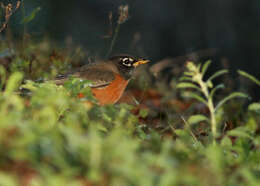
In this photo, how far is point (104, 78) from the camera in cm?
505

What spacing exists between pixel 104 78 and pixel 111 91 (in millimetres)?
170

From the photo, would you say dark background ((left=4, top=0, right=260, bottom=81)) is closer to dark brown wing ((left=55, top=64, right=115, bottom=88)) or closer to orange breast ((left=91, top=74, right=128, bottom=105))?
dark brown wing ((left=55, top=64, right=115, bottom=88))

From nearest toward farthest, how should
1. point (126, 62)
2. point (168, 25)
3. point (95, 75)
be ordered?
1. point (95, 75)
2. point (126, 62)
3. point (168, 25)

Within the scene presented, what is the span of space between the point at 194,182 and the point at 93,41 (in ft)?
37.7

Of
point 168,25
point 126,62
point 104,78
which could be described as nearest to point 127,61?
point 126,62

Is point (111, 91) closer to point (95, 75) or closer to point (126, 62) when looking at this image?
point (95, 75)

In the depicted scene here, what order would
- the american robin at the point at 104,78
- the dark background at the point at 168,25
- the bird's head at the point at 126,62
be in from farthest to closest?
the dark background at the point at 168,25, the bird's head at the point at 126,62, the american robin at the point at 104,78

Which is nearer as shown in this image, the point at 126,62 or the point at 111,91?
the point at 111,91

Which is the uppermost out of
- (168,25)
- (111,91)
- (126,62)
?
(126,62)

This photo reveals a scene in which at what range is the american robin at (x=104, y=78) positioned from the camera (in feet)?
16.1

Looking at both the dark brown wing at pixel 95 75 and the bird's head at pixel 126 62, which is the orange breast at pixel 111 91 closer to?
the dark brown wing at pixel 95 75

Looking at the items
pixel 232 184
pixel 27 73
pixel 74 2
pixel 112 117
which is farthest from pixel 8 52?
pixel 74 2

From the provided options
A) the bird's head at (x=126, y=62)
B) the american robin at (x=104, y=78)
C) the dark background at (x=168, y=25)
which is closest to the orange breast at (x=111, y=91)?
the american robin at (x=104, y=78)

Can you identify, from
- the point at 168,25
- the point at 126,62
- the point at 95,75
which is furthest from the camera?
the point at 168,25
